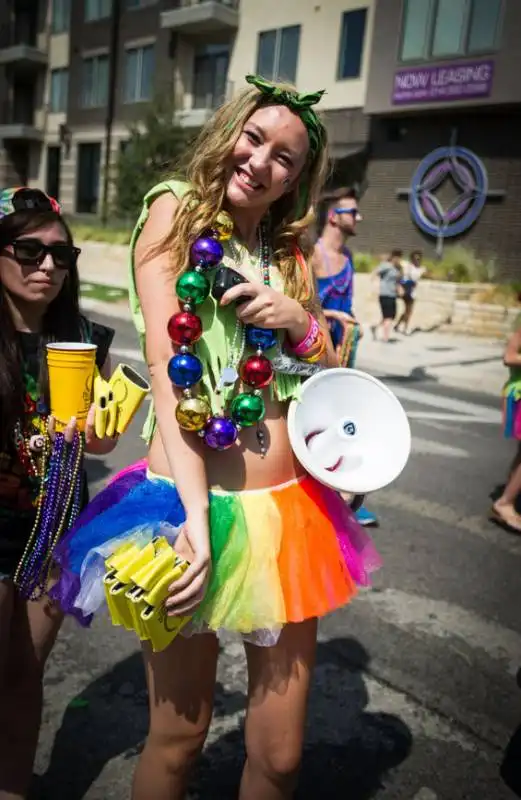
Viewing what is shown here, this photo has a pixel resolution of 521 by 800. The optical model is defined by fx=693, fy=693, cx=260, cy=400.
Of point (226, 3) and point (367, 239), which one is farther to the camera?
point (226, 3)

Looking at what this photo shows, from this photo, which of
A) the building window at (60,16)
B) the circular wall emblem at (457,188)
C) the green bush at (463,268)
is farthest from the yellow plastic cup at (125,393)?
the building window at (60,16)

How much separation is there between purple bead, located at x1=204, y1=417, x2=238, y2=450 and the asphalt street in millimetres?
1331

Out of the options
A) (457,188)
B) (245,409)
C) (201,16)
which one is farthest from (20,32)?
(245,409)

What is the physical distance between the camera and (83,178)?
103 feet

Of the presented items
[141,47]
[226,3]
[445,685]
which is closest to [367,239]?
[226,3]

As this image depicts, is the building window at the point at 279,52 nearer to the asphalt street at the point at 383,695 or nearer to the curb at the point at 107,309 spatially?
the curb at the point at 107,309

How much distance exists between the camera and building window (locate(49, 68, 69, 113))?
32.0 meters

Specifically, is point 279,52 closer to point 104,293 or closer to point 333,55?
point 333,55

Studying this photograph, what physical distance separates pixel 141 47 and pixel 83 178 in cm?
643

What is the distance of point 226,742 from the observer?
8.13 ft

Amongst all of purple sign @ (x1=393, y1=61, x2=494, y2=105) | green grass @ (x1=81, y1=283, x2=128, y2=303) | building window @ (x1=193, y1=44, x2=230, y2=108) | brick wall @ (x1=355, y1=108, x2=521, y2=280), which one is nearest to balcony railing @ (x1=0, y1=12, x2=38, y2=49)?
building window @ (x1=193, y1=44, x2=230, y2=108)

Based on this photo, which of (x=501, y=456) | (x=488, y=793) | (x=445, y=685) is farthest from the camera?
(x=501, y=456)

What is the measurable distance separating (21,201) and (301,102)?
31.7 inches

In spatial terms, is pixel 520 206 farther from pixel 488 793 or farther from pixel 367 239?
pixel 488 793
